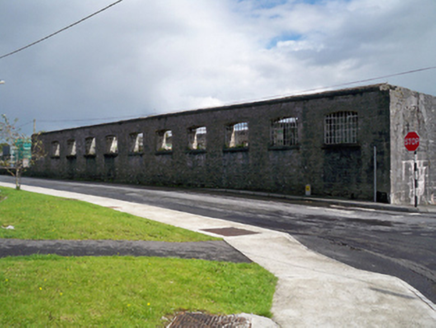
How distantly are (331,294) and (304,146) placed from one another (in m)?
15.8

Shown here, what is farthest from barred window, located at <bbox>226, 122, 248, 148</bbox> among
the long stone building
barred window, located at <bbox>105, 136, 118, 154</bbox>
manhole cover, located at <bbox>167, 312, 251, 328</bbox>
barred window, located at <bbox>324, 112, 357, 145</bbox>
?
manhole cover, located at <bbox>167, 312, 251, 328</bbox>

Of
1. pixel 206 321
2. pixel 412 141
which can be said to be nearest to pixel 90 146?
pixel 412 141

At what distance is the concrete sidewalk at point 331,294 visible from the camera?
4547mm

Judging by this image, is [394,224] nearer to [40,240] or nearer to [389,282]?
[389,282]

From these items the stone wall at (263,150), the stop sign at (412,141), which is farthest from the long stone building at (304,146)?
the stop sign at (412,141)

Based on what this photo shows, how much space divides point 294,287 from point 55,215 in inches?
290

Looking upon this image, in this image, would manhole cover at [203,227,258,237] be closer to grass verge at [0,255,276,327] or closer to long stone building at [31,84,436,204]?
grass verge at [0,255,276,327]

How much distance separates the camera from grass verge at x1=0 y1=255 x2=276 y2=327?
3879 mm

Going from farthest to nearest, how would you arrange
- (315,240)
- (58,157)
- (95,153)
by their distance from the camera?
1. (58,157)
2. (95,153)
3. (315,240)

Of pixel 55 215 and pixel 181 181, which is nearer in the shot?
pixel 55 215

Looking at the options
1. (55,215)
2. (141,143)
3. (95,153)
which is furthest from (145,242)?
(95,153)

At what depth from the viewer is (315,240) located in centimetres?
948

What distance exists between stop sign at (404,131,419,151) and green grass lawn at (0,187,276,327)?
1291 cm

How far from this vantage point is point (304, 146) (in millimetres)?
20672
